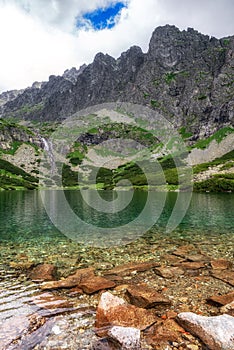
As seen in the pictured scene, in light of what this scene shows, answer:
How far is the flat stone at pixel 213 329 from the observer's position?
7536 millimetres

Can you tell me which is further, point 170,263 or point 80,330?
point 170,263

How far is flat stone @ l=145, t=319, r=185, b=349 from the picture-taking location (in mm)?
8359

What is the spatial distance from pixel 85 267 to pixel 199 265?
7.84 metres

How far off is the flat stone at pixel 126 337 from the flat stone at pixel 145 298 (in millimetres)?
2963

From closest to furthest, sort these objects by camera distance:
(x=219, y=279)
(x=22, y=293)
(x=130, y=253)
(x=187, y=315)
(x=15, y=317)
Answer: (x=187, y=315) < (x=15, y=317) < (x=22, y=293) < (x=219, y=279) < (x=130, y=253)

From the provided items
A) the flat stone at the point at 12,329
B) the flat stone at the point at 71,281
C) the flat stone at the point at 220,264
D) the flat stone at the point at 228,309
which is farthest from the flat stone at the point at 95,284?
the flat stone at the point at 220,264

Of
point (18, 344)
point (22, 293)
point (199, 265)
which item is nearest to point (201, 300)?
point (199, 265)

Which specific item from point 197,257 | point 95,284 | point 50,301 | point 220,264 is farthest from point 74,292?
point 197,257

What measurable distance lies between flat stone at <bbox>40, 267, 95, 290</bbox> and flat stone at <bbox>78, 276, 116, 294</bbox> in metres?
0.47

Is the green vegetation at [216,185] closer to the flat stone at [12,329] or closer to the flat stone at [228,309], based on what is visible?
the flat stone at [228,309]

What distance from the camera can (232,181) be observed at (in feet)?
431

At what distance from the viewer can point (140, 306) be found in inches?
432

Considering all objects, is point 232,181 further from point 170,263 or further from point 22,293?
point 22,293

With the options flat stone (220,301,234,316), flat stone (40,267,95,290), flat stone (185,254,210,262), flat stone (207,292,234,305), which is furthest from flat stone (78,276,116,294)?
flat stone (185,254,210,262)
